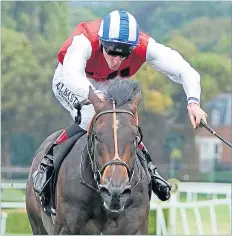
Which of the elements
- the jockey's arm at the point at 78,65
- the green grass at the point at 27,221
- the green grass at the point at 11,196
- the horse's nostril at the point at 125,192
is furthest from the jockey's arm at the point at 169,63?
the green grass at the point at 11,196

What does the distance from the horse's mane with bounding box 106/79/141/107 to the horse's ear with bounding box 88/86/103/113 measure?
5 cm

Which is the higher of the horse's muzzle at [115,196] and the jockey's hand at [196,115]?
the jockey's hand at [196,115]

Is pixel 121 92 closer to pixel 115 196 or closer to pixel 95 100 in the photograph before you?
pixel 95 100

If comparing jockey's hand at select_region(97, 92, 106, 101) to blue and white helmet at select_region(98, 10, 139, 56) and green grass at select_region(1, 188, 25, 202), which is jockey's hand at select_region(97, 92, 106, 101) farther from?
green grass at select_region(1, 188, 25, 202)

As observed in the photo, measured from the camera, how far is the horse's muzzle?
4477 mm

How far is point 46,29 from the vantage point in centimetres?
3167

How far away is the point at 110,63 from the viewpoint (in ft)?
17.1

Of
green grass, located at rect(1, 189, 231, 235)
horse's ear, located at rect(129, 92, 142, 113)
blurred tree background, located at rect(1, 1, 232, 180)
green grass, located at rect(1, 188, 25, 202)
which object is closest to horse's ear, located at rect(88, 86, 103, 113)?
horse's ear, located at rect(129, 92, 142, 113)

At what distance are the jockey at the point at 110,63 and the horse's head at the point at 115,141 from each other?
0.09m

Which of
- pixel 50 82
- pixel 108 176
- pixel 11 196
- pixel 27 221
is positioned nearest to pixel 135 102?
pixel 108 176

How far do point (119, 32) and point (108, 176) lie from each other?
0.89m

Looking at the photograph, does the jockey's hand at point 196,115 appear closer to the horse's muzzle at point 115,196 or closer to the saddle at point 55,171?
the horse's muzzle at point 115,196

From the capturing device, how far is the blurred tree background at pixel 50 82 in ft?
90.3

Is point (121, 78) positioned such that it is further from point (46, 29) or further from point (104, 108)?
point (46, 29)
